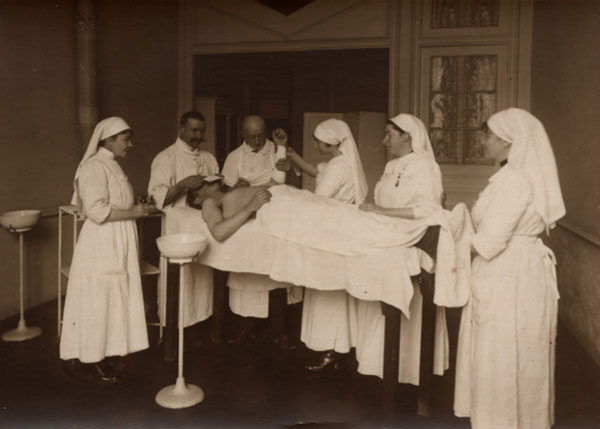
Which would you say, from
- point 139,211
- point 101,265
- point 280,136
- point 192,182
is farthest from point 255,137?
point 101,265

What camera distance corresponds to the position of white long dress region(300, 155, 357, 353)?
3.26 meters

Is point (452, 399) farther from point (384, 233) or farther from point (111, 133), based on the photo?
point (111, 133)

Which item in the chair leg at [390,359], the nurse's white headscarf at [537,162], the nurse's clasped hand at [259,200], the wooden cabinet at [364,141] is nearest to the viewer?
the nurse's white headscarf at [537,162]

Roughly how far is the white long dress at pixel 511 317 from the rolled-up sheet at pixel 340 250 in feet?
0.49

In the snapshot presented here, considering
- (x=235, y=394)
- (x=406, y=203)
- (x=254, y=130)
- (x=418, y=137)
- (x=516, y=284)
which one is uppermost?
(x=254, y=130)

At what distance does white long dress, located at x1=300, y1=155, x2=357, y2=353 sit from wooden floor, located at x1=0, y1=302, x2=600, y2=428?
7.8 inches

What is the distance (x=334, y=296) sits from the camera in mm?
3266

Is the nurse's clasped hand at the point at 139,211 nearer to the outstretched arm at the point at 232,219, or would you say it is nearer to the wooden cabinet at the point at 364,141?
the outstretched arm at the point at 232,219

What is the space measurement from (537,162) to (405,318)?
1077mm

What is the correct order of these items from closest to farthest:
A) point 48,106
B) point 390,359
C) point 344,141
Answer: point 390,359 → point 344,141 → point 48,106

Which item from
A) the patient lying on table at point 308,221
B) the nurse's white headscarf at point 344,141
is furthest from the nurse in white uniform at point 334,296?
the patient lying on table at point 308,221

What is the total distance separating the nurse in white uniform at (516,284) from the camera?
2.43 metres

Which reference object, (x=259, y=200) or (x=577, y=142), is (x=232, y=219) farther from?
(x=577, y=142)

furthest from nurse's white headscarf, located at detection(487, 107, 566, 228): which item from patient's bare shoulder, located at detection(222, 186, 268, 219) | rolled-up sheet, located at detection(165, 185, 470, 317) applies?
patient's bare shoulder, located at detection(222, 186, 268, 219)
